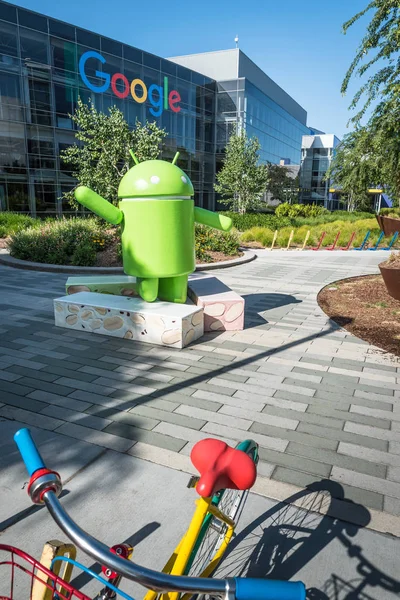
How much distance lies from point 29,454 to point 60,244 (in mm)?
12001

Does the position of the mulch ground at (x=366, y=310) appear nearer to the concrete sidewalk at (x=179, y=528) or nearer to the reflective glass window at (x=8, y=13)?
the concrete sidewalk at (x=179, y=528)

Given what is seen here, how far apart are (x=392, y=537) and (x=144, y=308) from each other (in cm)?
423

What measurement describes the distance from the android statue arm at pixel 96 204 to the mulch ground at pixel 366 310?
159 inches

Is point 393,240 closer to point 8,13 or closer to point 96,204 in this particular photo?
point 96,204

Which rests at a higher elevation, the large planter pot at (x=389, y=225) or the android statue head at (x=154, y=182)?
the android statue head at (x=154, y=182)

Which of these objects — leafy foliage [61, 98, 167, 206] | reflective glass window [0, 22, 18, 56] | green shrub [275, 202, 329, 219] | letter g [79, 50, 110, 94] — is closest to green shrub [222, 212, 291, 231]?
green shrub [275, 202, 329, 219]

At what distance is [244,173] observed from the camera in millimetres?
26984

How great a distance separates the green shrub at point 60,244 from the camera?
12.0 metres

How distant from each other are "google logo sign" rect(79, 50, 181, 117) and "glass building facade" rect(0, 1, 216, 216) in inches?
4.2

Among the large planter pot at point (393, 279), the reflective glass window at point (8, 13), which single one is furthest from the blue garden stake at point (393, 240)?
the reflective glass window at point (8, 13)

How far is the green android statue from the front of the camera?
5.82 m

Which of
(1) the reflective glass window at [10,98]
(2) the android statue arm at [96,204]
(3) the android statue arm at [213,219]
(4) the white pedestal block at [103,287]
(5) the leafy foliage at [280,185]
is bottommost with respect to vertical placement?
(4) the white pedestal block at [103,287]

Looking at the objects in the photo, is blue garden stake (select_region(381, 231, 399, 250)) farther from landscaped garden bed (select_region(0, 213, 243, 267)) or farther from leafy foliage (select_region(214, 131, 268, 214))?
leafy foliage (select_region(214, 131, 268, 214))

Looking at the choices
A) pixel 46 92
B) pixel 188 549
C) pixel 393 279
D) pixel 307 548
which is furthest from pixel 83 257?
pixel 46 92
